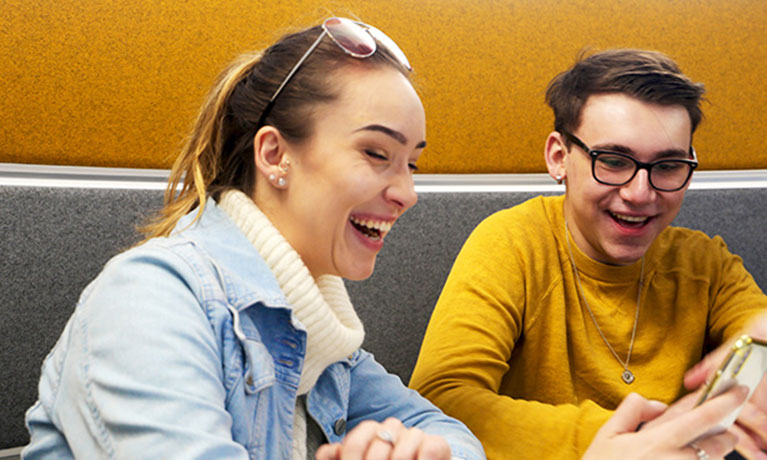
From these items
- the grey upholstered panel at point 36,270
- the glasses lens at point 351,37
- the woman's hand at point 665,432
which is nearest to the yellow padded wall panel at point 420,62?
the grey upholstered panel at point 36,270

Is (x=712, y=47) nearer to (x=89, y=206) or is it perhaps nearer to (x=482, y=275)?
(x=482, y=275)

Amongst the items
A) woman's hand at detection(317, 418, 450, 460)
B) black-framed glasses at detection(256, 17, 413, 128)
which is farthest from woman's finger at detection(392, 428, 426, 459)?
black-framed glasses at detection(256, 17, 413, 128)

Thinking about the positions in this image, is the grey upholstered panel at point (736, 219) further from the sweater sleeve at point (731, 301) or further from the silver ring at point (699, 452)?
the silver ring at point (699, 452)

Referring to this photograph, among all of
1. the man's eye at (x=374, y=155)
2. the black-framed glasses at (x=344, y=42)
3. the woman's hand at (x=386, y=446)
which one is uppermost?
the black-framed glasses at (x=344, y=42)

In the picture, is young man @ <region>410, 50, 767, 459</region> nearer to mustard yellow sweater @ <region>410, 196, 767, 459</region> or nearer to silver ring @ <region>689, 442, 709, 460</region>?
mustard yellow sweater @ <region>410, 196, 767, 459</region>

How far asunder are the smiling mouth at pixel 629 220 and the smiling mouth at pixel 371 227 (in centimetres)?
58

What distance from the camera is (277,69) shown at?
0.92m

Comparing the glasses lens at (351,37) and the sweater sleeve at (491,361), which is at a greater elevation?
the glasses lens at (351,37)

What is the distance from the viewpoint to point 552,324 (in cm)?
122

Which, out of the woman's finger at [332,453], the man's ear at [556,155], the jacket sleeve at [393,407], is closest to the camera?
the woman's finger at [332,453]

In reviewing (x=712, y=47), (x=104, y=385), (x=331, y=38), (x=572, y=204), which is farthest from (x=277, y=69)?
(x=712, y=47)

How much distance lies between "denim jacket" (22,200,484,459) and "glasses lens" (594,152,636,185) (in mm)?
595

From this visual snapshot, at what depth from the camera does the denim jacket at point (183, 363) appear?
0.58 metres

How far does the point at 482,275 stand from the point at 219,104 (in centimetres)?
55
